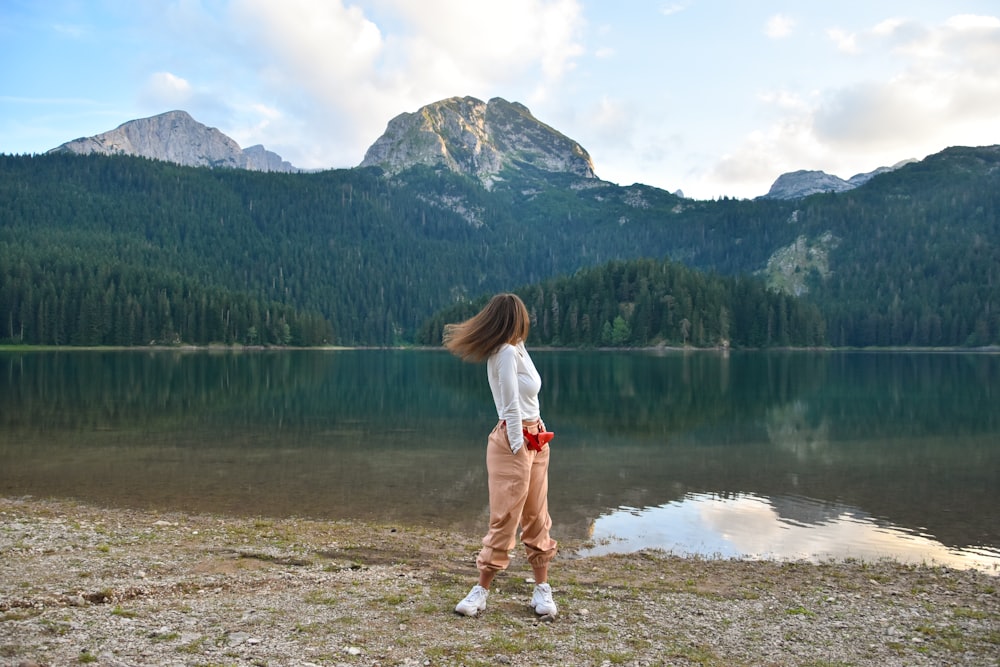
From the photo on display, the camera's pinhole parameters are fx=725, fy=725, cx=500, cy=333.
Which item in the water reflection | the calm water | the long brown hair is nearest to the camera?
the long brown hair

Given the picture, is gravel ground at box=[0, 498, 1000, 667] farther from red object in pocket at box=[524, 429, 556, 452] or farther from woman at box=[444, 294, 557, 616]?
red object in pocket at box=[524, 429, 556, 452]

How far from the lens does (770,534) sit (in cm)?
1839

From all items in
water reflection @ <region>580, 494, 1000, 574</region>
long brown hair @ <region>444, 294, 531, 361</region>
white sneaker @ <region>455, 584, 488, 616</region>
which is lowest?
water reflection @ <region>580, 494, 1000, 574</region>

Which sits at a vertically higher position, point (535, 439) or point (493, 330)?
point (493, 330)

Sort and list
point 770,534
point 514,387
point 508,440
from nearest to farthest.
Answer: point 514,387 → point 508,440 → point 770,534

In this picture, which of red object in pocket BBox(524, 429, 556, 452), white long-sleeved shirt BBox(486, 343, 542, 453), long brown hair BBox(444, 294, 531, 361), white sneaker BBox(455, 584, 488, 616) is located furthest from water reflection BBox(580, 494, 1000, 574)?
long brown hair BBox(444, 294, 531, 361)

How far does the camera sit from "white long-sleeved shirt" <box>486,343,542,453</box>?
29.8ft

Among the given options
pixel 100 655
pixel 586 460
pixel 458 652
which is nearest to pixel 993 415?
pixel 586 460

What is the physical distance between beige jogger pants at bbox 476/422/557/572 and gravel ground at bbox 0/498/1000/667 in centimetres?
83

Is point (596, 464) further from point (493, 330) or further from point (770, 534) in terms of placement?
point (493, 330)

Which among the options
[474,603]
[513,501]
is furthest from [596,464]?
[513,501]

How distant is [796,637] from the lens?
30.3 feet

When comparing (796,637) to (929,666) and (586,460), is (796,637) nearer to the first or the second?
(929,666)

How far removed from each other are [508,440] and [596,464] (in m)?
19.1
